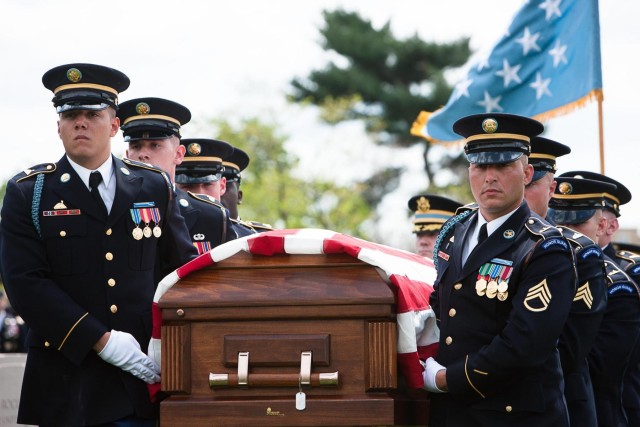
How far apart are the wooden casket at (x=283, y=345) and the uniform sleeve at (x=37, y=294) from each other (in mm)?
329

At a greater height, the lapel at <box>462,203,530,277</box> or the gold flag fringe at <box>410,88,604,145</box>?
the gold flag fringe at <box>410,88,604,145</box>

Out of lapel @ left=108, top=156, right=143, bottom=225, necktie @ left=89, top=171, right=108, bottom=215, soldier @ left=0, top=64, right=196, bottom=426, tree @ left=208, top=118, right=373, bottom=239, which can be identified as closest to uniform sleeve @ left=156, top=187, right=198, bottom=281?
soldier @ left=0, top=64, right=196, bottom=426

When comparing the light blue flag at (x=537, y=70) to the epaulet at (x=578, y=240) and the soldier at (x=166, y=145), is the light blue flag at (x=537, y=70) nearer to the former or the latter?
the epaulet at (x=578, y=240)

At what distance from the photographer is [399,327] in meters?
4.28

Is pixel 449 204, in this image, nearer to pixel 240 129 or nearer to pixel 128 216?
pixel 128 216

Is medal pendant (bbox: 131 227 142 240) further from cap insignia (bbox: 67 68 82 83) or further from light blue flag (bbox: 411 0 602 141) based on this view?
light blue flag (bbox: 411 0 602 141)

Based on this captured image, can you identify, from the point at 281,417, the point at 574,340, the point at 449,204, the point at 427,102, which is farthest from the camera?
the point at 427,102

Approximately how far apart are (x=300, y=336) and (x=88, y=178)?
1.15 metres

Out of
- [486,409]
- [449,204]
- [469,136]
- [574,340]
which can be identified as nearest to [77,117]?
[469,136]

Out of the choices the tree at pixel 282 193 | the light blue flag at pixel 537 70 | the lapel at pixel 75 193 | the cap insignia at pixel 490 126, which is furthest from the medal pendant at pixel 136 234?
the tree at pixel 282 193

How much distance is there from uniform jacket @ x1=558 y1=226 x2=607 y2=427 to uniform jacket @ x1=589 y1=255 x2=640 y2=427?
0.52 m

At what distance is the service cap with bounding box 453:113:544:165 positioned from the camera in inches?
181

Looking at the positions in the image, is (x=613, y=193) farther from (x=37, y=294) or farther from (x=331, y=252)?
(x=37, y=294)

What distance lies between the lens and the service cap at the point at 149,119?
19.4ft
